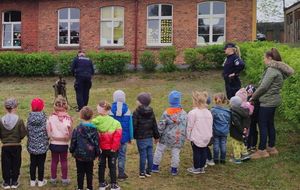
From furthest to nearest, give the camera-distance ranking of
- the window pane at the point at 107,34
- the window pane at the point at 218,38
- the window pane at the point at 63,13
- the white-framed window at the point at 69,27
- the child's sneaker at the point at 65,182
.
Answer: the window pane at the point at 63,13 < the white-framed window at the point at 69,27 < the window pane at the point at 107,34 < the window pane at the point at 218,38 < the child's sneaker at the point at 65,182

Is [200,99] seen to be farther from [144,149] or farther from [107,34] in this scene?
[107,34]

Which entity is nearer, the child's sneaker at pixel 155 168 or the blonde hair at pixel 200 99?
the blonde hair at pixel 200 99

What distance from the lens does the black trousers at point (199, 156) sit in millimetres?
8164

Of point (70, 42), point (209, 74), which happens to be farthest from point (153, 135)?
point (70, 42)

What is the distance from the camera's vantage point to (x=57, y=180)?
7.93 meters

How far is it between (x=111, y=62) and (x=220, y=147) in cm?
1363

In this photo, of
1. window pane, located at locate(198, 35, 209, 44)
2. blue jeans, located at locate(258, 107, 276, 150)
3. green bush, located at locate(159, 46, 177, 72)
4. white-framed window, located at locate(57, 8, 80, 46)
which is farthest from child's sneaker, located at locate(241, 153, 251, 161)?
white-framed window, located at locate(57, 8, 80, 46)

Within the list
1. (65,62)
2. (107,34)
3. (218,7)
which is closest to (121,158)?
(65,62)

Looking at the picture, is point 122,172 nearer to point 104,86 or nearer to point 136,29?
point 104,86

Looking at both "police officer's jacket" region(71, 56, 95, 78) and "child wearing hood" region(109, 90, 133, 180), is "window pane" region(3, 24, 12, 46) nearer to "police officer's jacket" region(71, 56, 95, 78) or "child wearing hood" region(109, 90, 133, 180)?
"police officer's jacket" region(71, 56, 95, 78)

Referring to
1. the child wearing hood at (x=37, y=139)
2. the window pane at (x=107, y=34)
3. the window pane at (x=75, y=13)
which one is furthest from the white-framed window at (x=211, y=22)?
the child wearing hood at (x=37, y=139)

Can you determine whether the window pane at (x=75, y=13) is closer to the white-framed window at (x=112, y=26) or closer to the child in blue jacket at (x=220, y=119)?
the white-framed window at (x=112, y=26)

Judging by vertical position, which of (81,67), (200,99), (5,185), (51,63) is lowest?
(5,185)

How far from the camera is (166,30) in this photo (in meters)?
24.1
